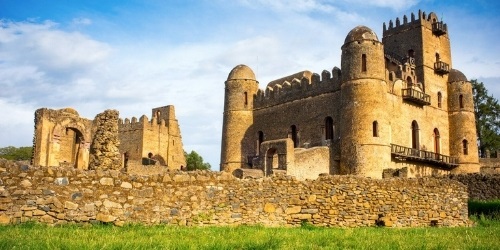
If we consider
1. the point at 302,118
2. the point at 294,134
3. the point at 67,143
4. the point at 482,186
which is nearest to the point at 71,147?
the point at 67,143

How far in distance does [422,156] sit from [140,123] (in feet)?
75.0

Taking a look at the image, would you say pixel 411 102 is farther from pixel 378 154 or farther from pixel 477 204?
pixel 477 204

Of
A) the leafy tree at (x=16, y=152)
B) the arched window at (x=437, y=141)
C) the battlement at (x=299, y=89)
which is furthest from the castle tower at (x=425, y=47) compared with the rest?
the leafy tree at (x=16, y=152)

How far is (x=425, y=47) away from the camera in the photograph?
38312 mm

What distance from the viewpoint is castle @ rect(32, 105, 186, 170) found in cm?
1422

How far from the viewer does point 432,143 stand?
1436 inches

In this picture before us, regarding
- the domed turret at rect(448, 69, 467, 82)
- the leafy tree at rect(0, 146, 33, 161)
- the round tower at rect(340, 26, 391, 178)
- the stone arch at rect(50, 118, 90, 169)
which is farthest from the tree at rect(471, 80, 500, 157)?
the leafy tree at rect(0, 146, 33, 161)

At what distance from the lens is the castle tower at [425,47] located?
37938 millimetres

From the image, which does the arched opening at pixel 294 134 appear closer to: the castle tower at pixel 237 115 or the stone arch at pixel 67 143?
the castle tower at pixel 237 115

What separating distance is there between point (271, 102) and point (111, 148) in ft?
81.4

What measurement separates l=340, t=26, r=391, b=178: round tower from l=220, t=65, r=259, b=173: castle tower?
9527mm

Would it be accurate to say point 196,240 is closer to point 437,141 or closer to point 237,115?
point 237,115

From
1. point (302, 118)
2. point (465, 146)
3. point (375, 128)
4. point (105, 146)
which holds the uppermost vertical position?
point (302, 118)

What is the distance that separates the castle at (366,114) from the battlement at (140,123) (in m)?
7.95
